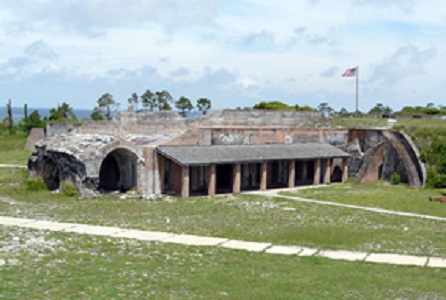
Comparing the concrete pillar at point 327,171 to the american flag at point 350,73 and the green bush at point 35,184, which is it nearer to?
the american flag at point 350,73

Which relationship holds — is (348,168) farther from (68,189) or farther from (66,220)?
(66,220)

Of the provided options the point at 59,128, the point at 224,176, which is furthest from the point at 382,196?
the point at 59,128

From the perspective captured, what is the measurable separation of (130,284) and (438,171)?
31.9m

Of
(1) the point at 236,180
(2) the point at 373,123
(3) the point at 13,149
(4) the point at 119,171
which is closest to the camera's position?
(1) the point at 236,180

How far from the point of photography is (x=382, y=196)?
35.0m

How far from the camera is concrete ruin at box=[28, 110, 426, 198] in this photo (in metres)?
33.2

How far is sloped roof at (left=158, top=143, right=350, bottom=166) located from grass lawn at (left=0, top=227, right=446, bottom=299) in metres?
14.3

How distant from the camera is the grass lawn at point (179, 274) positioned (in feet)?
44.5

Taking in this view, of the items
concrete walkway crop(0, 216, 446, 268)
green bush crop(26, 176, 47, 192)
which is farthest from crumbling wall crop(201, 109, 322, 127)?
concrete walkway crop(0, 216, 446, 268)

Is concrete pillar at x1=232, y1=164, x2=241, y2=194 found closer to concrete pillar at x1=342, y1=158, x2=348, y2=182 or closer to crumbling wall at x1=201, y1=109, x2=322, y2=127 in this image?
crumbling wall at x1=201, y1=109, x2=322, y2=127

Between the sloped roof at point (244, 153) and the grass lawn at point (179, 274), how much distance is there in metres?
14.3

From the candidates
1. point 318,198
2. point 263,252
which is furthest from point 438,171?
point 263,252

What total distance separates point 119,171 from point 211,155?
6.38 metres

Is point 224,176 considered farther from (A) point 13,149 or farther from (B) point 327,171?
(A) point 13,149
